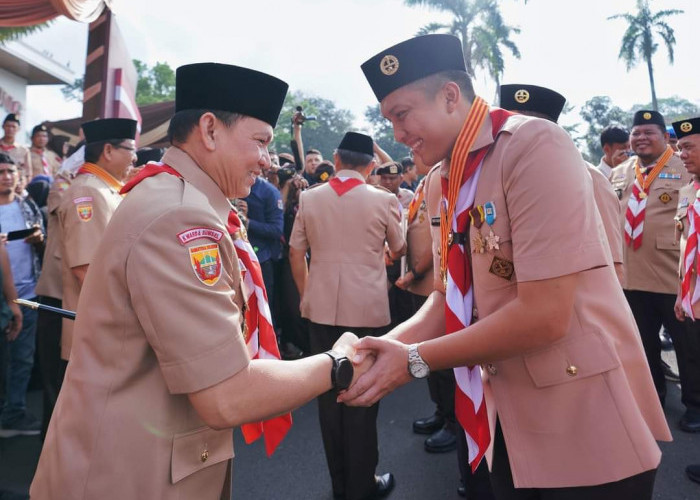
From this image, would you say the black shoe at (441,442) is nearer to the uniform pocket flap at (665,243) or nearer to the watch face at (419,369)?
the watch face at (419,369)

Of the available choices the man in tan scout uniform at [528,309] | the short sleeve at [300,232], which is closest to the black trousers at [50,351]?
the short sleeve at [300,232]

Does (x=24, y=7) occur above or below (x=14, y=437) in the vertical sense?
above

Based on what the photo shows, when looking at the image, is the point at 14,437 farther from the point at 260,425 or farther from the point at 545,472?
the point at 545,472

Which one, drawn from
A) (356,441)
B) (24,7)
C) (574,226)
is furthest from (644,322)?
(24,7)

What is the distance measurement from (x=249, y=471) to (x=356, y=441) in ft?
2.74

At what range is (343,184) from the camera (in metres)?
3.67

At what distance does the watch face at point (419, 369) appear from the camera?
5.42 feet

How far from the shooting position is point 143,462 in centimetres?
126

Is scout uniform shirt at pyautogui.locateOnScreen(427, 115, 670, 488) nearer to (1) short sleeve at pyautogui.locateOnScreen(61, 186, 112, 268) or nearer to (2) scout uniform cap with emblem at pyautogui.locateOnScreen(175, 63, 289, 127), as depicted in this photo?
(2) scout uniform cap with emblem at pyautogui.locateOnScreen(175, 63, 289, 127)

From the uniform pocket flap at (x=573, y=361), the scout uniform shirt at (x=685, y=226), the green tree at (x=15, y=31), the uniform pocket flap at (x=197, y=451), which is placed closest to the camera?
the uniform pocket flap at (x=197, y=451)

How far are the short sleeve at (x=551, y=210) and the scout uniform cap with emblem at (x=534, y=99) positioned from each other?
64.3 inches

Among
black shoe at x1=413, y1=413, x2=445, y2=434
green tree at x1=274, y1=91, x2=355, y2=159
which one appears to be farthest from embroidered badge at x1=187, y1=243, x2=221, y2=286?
green tree at x1=274, y1=91, x2=355, y2=159

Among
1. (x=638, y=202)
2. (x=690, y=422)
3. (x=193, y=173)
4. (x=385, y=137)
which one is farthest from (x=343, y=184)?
(x=385, y=137)

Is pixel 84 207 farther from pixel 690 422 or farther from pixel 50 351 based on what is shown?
pixel 690 422
